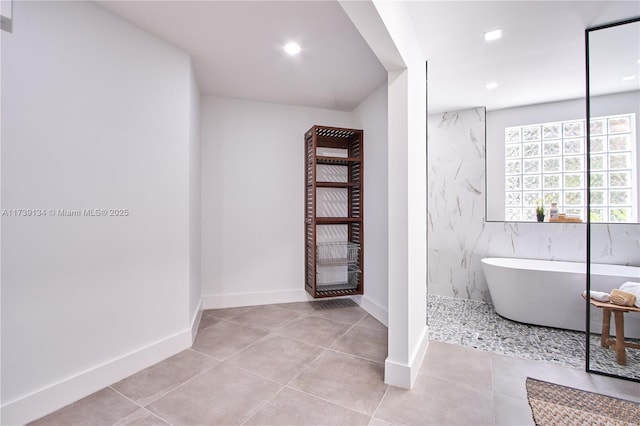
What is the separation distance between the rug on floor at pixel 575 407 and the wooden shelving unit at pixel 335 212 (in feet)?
5.72

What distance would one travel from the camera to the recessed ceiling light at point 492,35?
1937 millimetres

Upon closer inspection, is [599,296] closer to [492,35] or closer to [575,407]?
[575,407]

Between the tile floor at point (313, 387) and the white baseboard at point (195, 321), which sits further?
the white baseboard at point (195, 321)

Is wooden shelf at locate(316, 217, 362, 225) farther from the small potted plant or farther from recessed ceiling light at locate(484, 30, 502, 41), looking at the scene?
the small potted plant

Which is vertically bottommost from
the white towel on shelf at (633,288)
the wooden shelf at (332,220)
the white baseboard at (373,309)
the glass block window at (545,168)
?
the white baseboard at (373,309)

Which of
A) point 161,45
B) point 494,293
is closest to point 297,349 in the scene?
point 494,293

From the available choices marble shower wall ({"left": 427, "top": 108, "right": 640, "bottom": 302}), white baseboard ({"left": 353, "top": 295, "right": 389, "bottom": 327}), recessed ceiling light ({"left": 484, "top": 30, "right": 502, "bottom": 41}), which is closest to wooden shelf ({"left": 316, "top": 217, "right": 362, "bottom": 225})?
white baseboard ({"left": 353, "top": 295, "right": 389, "bottom": 327})

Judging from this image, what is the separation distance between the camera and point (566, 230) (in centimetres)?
305

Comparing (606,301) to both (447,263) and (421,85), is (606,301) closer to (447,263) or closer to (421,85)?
(447,263)

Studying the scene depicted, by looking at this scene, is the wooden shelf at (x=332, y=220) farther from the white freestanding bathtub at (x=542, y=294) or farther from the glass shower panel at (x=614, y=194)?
the glass shower panel at (x=614, y=194)

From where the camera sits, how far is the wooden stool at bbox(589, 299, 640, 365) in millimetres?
1873

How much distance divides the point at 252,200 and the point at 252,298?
1.14 metres

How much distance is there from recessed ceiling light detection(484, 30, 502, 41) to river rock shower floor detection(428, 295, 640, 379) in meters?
2.22

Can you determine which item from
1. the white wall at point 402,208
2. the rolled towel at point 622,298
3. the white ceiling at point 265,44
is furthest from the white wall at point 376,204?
the rolled towel at point 622,298
